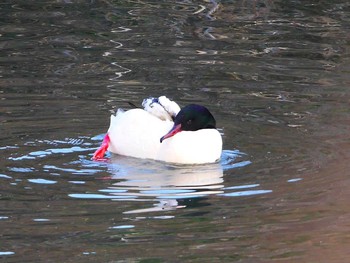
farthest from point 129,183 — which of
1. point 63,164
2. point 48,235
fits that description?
point 48,235

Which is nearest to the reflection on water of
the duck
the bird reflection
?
the bird reflection

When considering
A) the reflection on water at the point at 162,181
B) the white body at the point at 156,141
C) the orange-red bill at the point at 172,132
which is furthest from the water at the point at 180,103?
the orange-red bill at the point at 172,132

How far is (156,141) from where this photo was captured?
11.4 metres

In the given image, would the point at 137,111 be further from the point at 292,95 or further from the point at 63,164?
the point at 292,95

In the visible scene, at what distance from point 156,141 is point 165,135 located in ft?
0.78

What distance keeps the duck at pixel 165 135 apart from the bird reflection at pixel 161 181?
103mm

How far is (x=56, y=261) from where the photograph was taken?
799 cm

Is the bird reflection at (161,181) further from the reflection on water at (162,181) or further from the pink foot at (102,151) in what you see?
the pink foot at (102,151)

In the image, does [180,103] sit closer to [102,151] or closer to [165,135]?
[102,151]

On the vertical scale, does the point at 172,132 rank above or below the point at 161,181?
above

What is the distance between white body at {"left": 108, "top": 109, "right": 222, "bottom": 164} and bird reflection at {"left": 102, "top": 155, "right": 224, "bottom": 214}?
0.09 m

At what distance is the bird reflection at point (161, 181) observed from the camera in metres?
9.66

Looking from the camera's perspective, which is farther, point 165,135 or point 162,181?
point 165,135

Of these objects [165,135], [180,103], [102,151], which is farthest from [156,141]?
[180,103]
